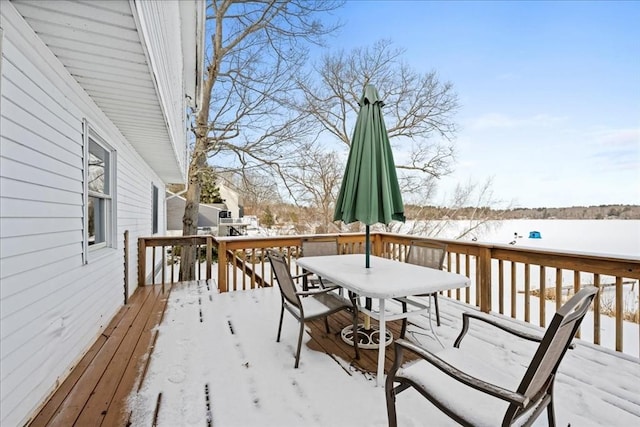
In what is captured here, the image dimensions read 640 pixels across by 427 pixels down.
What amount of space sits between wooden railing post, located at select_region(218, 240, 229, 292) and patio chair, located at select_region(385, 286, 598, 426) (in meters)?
4.02

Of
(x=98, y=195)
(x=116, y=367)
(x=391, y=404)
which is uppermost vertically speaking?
(x=98, y=195)

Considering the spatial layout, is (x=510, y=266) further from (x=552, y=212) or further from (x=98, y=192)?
(x=552, y=212)

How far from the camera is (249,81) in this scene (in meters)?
11.2

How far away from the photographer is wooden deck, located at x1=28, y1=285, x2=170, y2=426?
6.96 feet

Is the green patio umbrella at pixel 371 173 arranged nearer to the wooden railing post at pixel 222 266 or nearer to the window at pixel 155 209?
the wooden railing post at pixel 222 266

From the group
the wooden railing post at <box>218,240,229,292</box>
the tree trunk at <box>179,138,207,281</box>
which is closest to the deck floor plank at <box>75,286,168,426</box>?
the wooden railing post at <box>218,240,229,292</box>

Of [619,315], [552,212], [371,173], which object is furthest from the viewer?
[552,212]

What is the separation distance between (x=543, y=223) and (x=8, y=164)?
13435 mm

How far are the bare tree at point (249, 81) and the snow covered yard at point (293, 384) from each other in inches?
306

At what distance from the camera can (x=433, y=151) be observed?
13.2m

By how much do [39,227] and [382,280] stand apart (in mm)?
2730

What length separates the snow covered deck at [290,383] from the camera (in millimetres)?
2090

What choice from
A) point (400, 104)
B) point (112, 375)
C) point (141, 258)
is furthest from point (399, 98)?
point (112, 375)

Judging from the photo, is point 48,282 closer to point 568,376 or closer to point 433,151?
point 568,376
